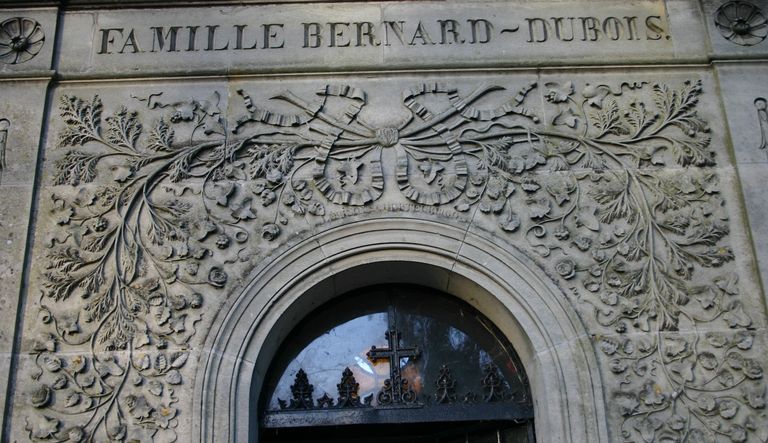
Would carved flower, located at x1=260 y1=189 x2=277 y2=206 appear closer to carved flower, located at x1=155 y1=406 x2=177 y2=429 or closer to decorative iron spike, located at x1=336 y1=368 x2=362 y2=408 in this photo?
decorative iron spike, located at x1=336 y1=368 x2=362 y2=408

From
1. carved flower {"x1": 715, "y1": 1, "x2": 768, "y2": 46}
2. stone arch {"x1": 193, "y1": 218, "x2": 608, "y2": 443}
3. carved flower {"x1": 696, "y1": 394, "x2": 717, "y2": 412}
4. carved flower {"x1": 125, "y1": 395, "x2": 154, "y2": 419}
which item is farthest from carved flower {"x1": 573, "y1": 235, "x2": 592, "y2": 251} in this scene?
carved flower {"x1": 125, "y1": 395, "x2": 154, "y2": 419}

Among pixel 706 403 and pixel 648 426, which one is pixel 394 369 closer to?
pixel 648 426

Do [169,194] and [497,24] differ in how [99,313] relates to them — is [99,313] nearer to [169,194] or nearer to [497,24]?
[169,194]

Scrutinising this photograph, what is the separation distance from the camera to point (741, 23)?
7.61m

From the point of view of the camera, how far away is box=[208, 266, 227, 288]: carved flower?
666 centimetres

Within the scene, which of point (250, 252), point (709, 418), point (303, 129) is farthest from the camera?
point (303, 129)

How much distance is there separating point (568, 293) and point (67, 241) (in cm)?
379

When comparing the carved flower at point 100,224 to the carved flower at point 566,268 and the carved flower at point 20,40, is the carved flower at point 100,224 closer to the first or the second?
the carved flower at point 20,40

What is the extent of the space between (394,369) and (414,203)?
1.31 metres

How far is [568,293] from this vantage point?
667 centimetres

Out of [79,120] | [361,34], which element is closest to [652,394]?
[361,34]

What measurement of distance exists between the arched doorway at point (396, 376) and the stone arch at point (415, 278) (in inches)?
8.2

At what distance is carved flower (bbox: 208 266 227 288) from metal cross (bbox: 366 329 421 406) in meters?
1.31

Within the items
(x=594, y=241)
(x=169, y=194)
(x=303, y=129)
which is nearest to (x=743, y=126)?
(x=594, y=241)
